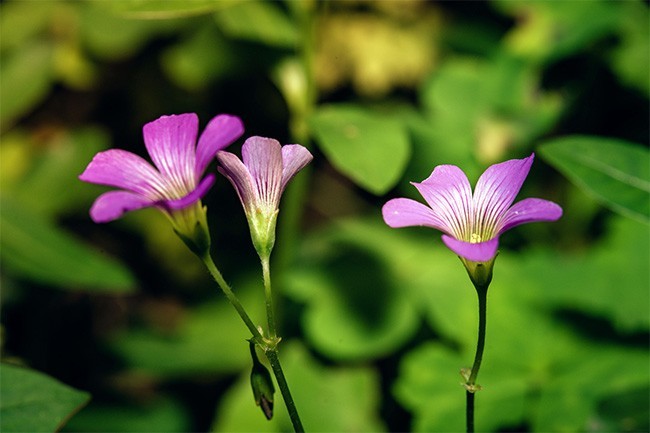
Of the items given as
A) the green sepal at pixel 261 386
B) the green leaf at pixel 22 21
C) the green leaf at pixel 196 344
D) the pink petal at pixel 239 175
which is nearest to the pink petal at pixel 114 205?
the pink petal at pixel 239 175

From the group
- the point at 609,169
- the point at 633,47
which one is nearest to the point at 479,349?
the point at 609,169

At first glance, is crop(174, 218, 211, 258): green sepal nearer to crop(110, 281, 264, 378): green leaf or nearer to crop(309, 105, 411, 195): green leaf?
crop(309, 105, 411, 195): green leaf

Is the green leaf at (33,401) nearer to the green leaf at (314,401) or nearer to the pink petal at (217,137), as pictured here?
the pink petal at (217,137)

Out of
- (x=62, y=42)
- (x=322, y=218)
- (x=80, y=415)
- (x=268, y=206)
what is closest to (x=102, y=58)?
(x=62, y=42)

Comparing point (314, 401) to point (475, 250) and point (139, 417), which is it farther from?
point (475, 250)

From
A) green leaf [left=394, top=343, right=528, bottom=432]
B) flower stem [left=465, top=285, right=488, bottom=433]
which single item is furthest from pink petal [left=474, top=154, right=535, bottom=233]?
green leaf [left=394, top=343, right=528, bottom=432]

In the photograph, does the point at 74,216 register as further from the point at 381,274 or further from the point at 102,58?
the point at 381,274
